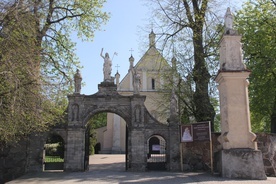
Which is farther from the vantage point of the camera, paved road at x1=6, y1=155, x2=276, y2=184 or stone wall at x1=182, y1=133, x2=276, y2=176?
stone wall at x1=182, y1=133, x2=276, y2=176

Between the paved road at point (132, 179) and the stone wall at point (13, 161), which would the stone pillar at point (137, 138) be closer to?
the paved road at point (132, 179)

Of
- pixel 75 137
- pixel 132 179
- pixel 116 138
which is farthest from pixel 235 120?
pixel 116 138

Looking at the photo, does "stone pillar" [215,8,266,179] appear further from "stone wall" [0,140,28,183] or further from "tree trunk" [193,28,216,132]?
"stone wall" [0,140,28,183]

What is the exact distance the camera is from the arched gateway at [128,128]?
19.3 m

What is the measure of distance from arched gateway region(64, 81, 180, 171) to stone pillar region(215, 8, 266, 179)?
5.58 metres

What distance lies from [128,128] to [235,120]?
25.7ft

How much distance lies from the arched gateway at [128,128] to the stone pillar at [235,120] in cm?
558

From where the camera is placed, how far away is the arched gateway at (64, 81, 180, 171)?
63.5 ft

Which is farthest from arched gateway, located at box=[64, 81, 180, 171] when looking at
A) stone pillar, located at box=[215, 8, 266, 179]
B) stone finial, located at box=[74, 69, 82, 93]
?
stone pillar, located at box=[215, 8, 266, 179]

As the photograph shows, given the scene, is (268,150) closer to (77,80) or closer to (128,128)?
(128,128)

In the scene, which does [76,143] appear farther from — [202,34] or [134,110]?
[202,34]

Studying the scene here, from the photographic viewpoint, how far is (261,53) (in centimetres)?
2191

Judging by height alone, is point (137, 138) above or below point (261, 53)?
below

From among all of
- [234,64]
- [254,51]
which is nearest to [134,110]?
[234,64]
